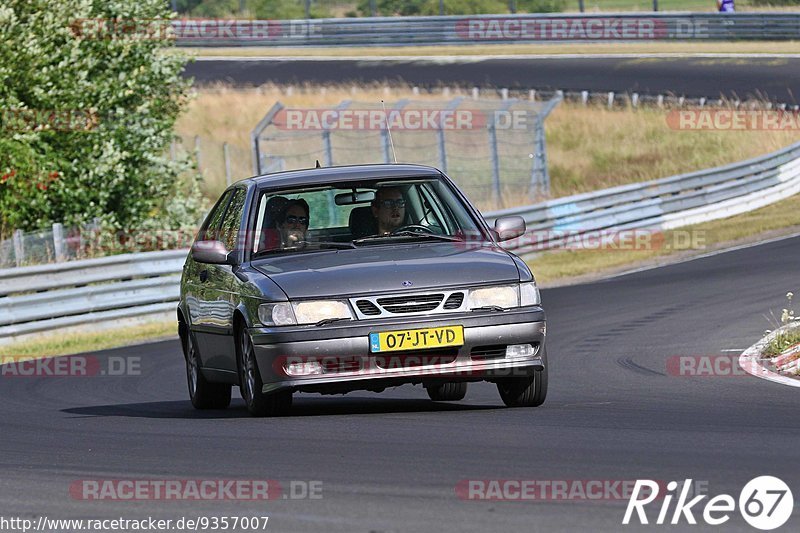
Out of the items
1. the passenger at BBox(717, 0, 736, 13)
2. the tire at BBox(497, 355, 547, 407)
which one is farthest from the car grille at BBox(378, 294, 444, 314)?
the passenger at BBox(717, 0, 736, 13)

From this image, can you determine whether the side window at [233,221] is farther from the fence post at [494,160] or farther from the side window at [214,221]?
the fence post at [494,160]

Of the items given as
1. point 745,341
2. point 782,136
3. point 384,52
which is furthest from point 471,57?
point 745,341

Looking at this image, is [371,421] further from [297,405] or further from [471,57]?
[471,57]

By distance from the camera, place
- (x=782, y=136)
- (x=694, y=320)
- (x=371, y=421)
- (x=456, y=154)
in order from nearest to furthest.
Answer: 1. (x=371, y=421)
2. (x=694, y=320)
3. (x=456, y=154)
4. (x=782, y=136)

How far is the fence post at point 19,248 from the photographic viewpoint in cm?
2105

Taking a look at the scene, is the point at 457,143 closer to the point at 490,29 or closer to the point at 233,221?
the point at 490,29

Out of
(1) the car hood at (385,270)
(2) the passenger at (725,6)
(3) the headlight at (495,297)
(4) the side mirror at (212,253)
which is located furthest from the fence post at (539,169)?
(3) the headlight at (495,297)

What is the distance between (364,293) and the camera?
9.11m

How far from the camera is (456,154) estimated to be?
32.9 metres

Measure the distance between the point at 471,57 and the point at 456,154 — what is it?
1777cm

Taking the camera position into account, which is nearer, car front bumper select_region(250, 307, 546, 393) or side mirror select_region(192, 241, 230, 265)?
car front bumper select_region(250, 307, 546, 393)

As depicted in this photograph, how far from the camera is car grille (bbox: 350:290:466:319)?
911cm

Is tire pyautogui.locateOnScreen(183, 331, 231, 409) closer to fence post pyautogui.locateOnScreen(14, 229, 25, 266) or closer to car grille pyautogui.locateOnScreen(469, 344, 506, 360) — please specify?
car grille pyautogui.locateOnScreen(469, 344, 506, 360)

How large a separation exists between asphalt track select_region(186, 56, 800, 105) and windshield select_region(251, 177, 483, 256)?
96.9 feet
